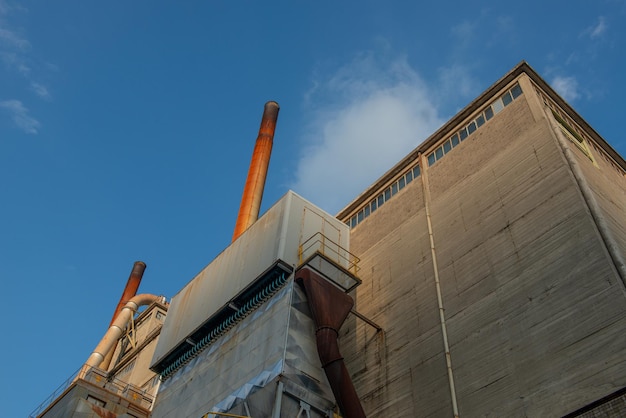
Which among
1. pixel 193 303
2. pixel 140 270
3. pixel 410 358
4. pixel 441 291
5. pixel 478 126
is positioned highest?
pixel 140 270

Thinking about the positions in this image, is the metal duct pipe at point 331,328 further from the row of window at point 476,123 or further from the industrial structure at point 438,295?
the row of window at point 476,123

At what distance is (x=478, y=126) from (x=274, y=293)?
9586 mm

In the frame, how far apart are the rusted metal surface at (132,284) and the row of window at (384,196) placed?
29199 millimetres

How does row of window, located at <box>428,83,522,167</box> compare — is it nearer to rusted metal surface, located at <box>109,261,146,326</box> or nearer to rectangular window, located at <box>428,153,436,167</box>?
rectangular window, located at <box>428,153,436,167</box>

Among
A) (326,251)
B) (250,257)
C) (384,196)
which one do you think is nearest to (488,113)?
(384,196)

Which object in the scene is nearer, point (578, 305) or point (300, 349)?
point (578, 305)

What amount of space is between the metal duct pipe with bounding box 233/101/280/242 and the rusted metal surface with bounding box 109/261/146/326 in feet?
64.5

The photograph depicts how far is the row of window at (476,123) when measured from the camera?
72.6 feet

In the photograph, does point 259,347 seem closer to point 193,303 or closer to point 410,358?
point 410,358

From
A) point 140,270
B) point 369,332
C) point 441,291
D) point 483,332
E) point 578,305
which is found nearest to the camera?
point 578,305

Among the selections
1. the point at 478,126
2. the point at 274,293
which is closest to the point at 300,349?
the point at 274,293

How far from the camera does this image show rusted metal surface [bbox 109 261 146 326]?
164 ft

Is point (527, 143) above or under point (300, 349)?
above

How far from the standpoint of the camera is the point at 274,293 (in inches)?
816
